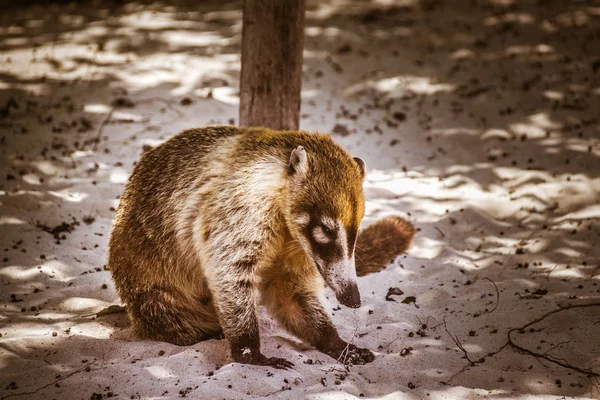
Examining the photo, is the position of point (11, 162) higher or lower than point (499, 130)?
lower

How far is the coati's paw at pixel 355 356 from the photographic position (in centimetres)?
394

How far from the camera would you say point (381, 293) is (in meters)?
4.86

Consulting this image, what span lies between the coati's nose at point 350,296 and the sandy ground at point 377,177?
0.47 m

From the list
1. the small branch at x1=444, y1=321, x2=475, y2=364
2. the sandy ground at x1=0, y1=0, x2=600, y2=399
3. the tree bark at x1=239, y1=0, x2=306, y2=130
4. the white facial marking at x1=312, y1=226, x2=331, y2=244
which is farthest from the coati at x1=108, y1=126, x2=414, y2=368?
the tree bark at x1=239, y1=0, x2=306, y2=130

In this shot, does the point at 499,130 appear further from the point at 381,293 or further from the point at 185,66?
the point at 185,66

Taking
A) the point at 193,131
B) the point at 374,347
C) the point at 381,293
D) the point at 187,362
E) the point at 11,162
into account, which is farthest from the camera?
the point at 11,162

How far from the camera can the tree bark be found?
5160mm

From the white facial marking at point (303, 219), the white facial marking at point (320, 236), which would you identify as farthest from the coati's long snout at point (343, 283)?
the white facial marking at point (303, 219)

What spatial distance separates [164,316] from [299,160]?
1539mm

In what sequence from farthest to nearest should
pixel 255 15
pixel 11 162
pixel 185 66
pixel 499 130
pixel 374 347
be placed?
1. pixel 185 66
2. pixel 499 130
3. pixel 11 162
4. pixel 255 15
5. pixel 374 347

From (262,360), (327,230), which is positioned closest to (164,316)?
(262,360)

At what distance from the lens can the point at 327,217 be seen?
146 inches

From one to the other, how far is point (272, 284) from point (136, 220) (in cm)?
112

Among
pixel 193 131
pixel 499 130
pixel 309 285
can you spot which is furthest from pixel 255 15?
pixel 499 130
